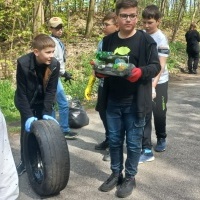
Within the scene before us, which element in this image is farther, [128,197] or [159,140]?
[159,140]

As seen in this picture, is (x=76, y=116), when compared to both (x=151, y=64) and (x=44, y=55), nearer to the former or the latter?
(x=44, y=55)

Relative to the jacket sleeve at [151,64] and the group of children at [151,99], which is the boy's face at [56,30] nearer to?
the group of children at [151,99]

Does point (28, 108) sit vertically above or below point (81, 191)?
above

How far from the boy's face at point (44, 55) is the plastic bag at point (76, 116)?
98.9 inches

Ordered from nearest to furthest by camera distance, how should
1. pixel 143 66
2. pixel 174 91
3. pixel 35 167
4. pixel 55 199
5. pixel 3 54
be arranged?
pixel 143 66, pixel 55 199, pixel 35 167, pixel 174 91, pixel 3 54

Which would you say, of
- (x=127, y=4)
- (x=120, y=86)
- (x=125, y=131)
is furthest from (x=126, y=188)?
(x=127, y=4)

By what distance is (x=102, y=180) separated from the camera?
457cm

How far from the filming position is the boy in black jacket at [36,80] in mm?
4250

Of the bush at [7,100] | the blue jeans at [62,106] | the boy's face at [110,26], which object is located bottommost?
the bush at [7,100]

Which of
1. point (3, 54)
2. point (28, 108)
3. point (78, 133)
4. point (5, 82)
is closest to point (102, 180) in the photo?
point (28, 108)

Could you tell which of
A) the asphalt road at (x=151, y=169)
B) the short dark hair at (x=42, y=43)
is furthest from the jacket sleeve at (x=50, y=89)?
the asphalt road at (x=151, y=169)

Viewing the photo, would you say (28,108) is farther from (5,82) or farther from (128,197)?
(5,82)

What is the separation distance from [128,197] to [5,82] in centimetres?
639

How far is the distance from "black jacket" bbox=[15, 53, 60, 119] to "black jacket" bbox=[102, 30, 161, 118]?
82cm
